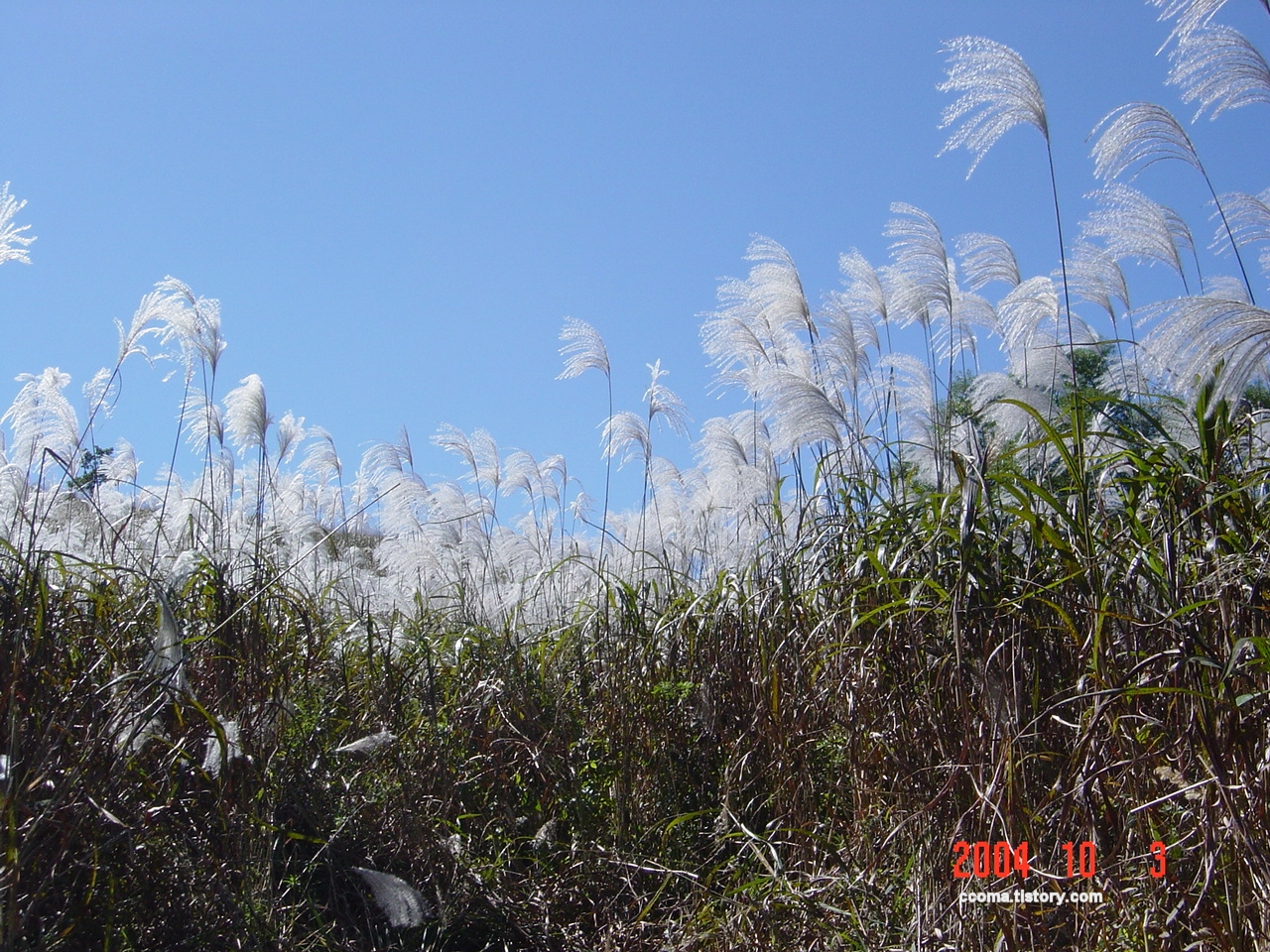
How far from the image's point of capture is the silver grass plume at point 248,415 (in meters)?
5.04

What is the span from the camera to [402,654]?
A: 3.70m

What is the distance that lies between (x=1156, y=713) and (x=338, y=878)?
2209 mm

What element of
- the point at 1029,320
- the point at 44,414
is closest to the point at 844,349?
the point at 1029,320

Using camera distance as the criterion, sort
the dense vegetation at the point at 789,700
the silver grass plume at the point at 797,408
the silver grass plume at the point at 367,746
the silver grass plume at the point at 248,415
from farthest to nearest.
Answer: the silver grass plume at the point at 248,415 < the silver grass plume at the point at 797,408 < the silver grass plume at the point at 367,746 < the dense vegetation at the point at 789,700

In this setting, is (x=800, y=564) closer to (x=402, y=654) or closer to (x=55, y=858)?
(x=402, y=654)

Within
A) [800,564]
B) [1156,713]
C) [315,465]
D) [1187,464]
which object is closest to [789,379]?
[800,564]

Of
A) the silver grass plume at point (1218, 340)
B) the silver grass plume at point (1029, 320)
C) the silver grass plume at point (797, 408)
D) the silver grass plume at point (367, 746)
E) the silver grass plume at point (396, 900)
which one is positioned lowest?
the silver grass plume at point (396, 900)

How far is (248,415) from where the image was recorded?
5.04 metres
